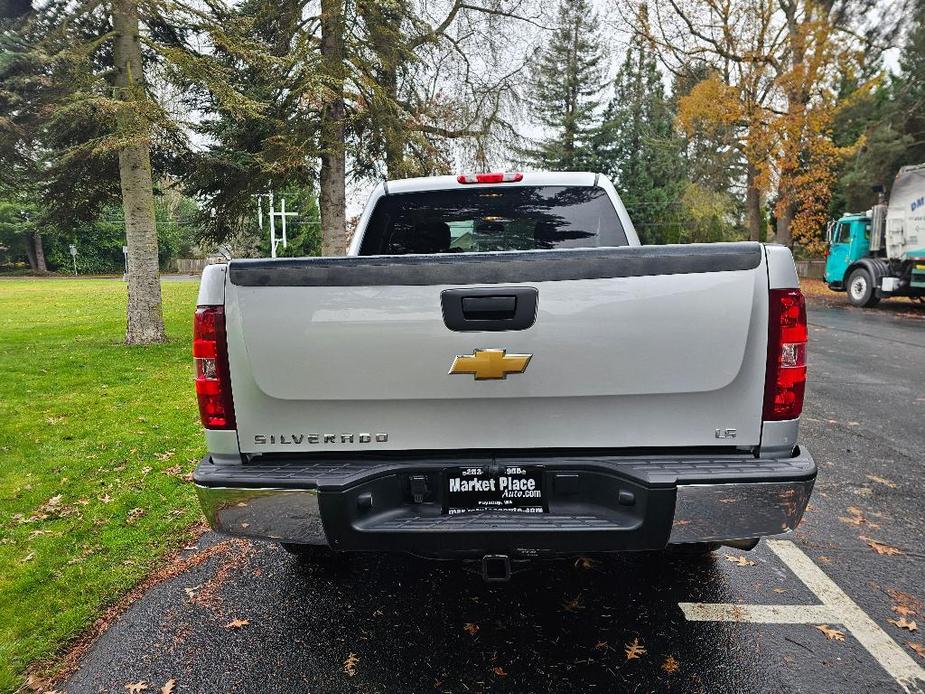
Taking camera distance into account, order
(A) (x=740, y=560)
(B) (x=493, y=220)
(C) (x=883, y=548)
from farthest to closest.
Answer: (B) (x=493, y=220)
(C) (x=883, y=548)
(A) (x=740, y=560)

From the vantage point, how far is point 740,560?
3.30 m

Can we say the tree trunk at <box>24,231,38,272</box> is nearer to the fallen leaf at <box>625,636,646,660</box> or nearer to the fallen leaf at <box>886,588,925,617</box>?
the fallen leaf at <box>625,636,646,660</box>

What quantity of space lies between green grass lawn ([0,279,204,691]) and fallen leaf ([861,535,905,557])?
4115 millimetres

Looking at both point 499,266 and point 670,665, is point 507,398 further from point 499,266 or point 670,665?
point 670,665

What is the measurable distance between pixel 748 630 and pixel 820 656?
28 centimetres

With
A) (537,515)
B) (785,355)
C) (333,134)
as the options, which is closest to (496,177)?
(785,355)

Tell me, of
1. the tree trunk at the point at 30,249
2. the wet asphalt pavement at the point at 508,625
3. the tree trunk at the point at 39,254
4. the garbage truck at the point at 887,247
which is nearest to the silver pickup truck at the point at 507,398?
the wet asphalt pavement at the point at 508,625

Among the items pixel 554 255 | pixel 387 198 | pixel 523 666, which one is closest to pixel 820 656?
pixel 523 666

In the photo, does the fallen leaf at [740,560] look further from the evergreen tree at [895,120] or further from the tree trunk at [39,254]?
the tree trunk at [39,254]

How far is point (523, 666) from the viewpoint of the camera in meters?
2.45

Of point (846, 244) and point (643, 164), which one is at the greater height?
point (643, 164)

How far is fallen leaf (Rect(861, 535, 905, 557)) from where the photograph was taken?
339 centimetres

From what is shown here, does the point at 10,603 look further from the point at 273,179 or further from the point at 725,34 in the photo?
the point at 725,34

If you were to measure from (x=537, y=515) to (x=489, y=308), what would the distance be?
31.2 inches
